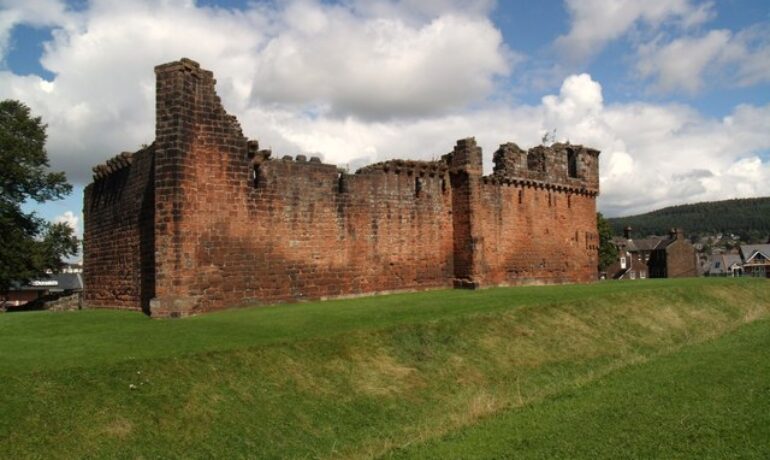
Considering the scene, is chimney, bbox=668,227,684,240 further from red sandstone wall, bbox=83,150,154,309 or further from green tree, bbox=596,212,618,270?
red sandstone wall, bbox=83,150,154,309

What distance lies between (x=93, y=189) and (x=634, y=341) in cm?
1818

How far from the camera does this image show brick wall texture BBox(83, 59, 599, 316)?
16625 mm

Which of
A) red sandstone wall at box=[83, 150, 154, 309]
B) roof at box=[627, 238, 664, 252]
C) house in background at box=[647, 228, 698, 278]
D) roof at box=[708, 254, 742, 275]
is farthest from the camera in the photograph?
roof at box=[708, 254, 742, 275]

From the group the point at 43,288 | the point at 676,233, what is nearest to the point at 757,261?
the point at 676,233

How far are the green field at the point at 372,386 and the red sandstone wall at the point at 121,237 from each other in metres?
1.62

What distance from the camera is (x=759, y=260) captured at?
3733 inches

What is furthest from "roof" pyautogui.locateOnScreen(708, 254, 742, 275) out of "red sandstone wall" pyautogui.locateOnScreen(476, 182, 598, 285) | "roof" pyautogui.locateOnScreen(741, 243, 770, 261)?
"red sandstone wall" pyautogui.locateOnScreen(476, 182, 598, 285)

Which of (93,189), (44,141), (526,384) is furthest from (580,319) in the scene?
(44,141)

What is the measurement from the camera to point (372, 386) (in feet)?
39.6

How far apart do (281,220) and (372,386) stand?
7.96 meters

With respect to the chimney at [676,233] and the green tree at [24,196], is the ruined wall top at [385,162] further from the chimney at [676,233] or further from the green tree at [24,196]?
the chimney at [676,233]

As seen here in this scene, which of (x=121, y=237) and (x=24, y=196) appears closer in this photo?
(x=121, y=237)

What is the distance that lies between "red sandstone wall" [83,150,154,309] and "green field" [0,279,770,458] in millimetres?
1623

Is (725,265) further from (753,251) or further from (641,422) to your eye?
(641,422)
